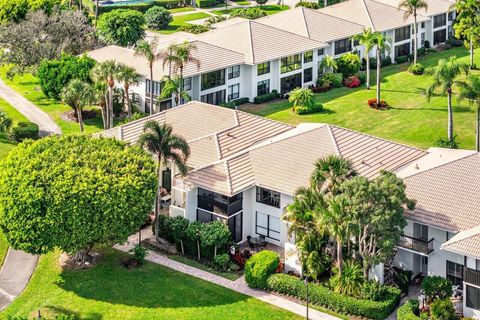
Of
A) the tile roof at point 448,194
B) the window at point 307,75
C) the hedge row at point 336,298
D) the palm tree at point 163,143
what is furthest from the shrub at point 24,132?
the tile roof at point 448,194

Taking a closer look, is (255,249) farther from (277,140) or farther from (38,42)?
(38,42)

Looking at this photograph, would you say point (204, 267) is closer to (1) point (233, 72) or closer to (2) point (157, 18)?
(1) point (233, 72)

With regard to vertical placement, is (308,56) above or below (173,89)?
above

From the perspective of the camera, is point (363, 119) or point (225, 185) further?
point (363, 119)

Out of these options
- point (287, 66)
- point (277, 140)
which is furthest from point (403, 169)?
point (287, 66)

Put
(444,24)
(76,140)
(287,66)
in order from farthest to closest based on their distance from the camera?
(444,24) → (287,66) → (76,140)

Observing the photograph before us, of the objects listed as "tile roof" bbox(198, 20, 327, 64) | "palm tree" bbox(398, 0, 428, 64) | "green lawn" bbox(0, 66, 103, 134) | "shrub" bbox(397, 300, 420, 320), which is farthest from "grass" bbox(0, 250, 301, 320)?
"palm tree" bbox(398, 0, 428, 64)

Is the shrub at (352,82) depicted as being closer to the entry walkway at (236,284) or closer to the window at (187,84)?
the window at (187,84)

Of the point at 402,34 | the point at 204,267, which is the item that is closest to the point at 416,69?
the point at 402,34
